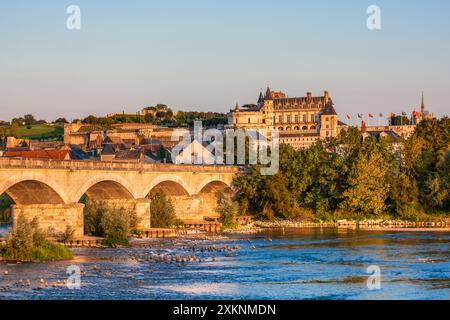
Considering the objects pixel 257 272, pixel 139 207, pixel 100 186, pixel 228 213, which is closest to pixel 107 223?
pixel 100 186

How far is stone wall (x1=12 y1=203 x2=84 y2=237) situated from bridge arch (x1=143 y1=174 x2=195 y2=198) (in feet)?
50.7

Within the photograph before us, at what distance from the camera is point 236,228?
258 feet

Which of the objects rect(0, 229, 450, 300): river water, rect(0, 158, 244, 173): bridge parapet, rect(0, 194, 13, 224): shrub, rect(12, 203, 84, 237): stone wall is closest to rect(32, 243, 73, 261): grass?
rect(0, 229, 450, 300): river water

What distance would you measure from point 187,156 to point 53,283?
253 feet

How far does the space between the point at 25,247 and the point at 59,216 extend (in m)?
9.41

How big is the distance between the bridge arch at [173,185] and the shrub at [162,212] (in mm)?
1618

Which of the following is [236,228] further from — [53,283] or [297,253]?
[53,283]

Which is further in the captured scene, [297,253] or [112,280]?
[297,253]

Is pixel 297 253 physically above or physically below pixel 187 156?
below

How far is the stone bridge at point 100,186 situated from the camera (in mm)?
57378

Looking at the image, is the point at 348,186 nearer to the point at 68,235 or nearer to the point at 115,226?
the point at 115,226

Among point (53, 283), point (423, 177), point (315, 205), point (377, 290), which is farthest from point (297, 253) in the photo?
point (423, 177)

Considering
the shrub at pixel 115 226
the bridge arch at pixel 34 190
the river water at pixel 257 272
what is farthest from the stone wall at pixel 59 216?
the river water at pixel 257 272
